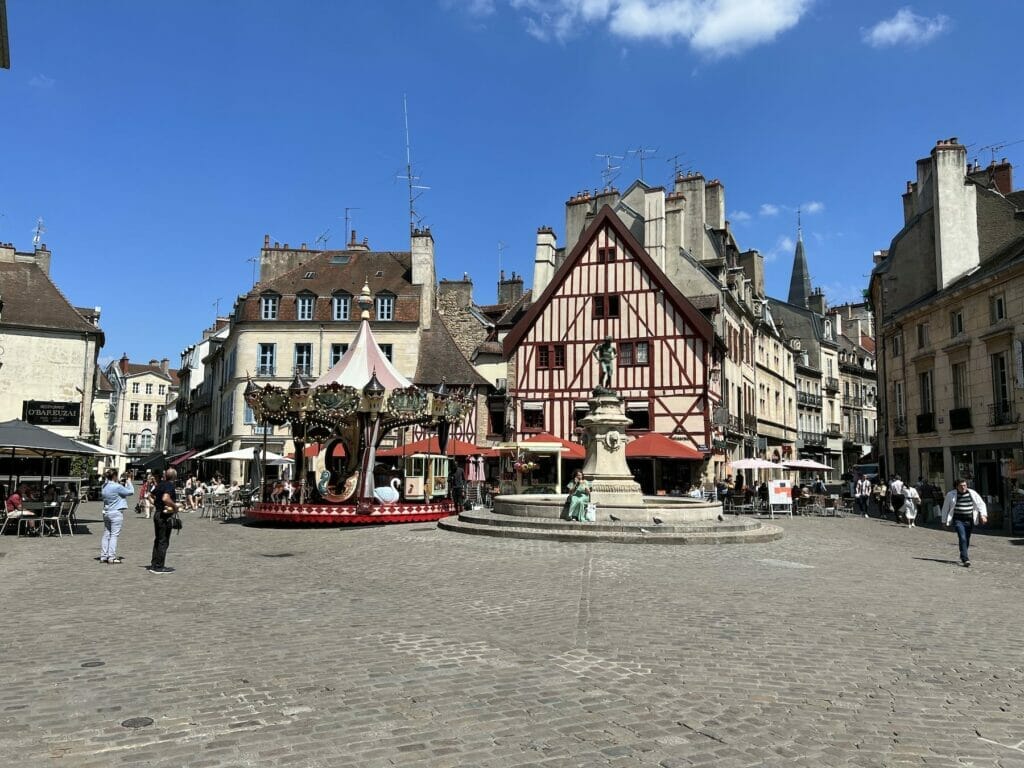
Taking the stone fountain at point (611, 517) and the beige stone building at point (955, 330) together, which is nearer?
the stone fountain at point (611, 517)

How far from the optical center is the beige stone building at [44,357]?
31375mm

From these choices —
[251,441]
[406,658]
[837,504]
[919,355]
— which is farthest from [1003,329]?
[251,441]

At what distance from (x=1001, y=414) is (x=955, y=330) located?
367 cm

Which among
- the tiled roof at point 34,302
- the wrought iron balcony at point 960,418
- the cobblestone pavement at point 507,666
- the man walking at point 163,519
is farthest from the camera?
the tiled roof at point 34,302

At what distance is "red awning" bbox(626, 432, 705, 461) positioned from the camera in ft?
82.2

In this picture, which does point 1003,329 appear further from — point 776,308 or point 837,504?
point 776,308

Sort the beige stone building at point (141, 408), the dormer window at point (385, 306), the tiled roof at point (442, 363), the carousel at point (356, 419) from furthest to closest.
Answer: the beige stone building at point (141, 408), the dormer window at point (385, 306), the tiled roof at point (442, 363), the carousel at point (356, 419)

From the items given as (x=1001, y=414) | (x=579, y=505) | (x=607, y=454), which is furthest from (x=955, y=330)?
(x=579, y=505)

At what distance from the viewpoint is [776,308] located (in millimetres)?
49875

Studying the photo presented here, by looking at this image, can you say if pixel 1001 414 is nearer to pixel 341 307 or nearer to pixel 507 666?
pixel 507 666

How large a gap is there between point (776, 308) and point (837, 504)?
25392 mm

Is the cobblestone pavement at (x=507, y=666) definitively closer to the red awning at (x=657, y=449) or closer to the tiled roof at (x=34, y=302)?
the red awning at (x=657, y=449)

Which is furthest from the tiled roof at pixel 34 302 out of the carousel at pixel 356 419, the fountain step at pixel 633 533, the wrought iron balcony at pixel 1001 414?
the wrought iron balcony at pixel 1001 414

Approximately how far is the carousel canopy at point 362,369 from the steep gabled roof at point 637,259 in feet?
36.1
